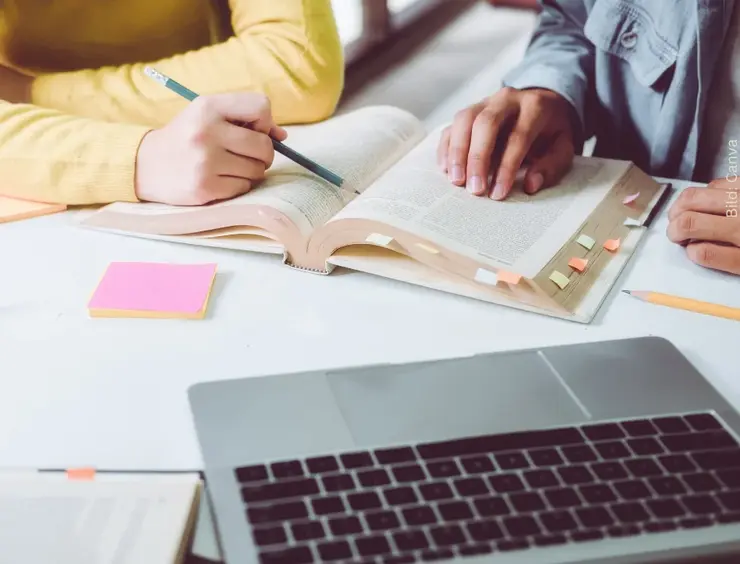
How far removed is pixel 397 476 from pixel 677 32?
76 cm

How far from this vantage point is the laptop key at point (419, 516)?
39cm

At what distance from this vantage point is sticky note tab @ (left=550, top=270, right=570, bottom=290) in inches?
24.6

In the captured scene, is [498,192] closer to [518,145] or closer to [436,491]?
[518,145]

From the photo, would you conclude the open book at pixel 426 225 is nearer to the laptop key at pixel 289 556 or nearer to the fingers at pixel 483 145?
the fingers at pixel 483 145

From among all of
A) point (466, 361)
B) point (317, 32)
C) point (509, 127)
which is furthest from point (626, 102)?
point (466, 361)

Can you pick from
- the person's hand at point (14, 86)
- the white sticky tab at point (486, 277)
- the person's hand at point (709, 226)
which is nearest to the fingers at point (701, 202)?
the person's hand at point (709, 226)

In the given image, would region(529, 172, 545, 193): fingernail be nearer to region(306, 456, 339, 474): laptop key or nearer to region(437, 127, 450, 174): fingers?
region(437, 127, 450, 174): fingers

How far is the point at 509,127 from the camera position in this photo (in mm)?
826

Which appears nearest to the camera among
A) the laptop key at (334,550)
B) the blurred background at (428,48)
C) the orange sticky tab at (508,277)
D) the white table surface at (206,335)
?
the laptop key at (334,550)

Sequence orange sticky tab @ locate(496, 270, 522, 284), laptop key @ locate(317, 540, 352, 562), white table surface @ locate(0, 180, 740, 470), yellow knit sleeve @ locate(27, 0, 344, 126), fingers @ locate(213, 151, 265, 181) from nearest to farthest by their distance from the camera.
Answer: laptop key @ locate(317, 540, 352, 562)
white table surface @ locate(0, 180, 740, 470)
orange sticky tab @ locate(496, 270, 522, 284)
fingers @ locate(213, 151, 265, 181)
yellow knit sleeve @ locate(27, 0, 344, 126)

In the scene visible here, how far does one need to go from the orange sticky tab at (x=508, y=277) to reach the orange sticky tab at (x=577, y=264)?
0.23ft

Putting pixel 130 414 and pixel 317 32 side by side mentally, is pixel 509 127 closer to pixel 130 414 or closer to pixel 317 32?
pixel 317 32

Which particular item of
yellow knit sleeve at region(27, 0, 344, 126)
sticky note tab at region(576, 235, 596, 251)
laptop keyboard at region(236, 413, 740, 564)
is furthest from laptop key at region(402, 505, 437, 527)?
yellow knit sleeve at region(27, 0, 344, 126)

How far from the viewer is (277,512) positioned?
40 centimetres
